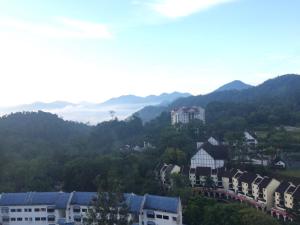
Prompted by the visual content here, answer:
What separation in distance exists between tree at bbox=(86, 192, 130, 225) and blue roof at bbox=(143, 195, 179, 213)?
500 centimetres

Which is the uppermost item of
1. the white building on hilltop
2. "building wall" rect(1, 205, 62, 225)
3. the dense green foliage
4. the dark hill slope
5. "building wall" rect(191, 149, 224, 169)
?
the dark hill slope

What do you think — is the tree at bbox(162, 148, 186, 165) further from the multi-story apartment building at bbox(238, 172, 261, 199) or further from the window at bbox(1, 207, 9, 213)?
the window at bbox(1, 207, 9, 213)

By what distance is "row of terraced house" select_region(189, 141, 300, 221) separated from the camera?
950 inches

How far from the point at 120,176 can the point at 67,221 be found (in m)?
5.69

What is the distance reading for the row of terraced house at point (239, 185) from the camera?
79.2 ft

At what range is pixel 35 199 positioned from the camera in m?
24.8

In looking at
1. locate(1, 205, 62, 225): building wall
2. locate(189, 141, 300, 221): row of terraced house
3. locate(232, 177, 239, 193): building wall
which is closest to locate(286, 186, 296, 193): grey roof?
locate(189, 141, 300, 221): row of terraced house

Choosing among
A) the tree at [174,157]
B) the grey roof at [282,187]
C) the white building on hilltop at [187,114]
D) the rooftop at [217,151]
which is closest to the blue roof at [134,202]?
the grey roof at [282,187]

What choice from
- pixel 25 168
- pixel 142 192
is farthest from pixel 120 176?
pixel 25 168

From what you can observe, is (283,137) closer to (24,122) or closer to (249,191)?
(249,191)

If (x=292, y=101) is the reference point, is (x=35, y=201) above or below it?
below

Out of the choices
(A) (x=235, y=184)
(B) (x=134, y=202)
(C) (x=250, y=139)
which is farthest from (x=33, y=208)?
(C) (x=250, y=139)

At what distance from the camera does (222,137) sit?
143ft

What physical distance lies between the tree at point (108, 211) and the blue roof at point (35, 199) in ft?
23.0
